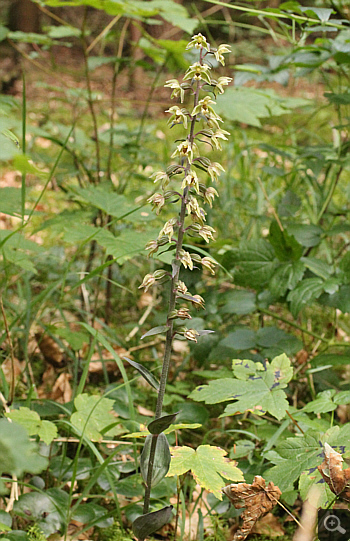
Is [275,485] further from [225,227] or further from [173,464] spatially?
[225,227]

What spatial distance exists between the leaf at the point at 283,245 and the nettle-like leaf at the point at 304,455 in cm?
67

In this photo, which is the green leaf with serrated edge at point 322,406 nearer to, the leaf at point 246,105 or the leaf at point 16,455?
the leaf at point 16,455

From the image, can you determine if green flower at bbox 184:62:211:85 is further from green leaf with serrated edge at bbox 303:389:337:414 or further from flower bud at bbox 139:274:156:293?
green leaf with serrated edge at bbox 303:389:337:414

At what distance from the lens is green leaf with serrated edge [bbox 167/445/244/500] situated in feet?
3.34

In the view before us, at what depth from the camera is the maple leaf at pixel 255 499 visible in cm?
106

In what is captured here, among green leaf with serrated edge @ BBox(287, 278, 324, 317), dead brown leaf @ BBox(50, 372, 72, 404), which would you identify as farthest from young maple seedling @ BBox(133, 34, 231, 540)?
dead brown leaf @ BBox(50, 372, 72, 404)

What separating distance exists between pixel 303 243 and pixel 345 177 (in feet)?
7.98

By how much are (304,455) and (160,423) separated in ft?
1.39

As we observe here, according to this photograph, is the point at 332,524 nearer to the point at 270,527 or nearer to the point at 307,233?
the point at 270,527

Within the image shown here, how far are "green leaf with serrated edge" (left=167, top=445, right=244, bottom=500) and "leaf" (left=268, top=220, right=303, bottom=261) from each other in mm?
818

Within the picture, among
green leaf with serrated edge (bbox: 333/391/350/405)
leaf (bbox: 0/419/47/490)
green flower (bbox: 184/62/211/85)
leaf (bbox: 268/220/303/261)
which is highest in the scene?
green flower (bbox: 184/62/211/85)

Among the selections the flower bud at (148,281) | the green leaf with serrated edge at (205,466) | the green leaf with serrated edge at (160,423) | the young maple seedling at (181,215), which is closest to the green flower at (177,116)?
the young maple seedling at (181,215)

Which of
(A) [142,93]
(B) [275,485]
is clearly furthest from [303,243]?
(A) [142,93]

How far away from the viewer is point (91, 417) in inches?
53.6
